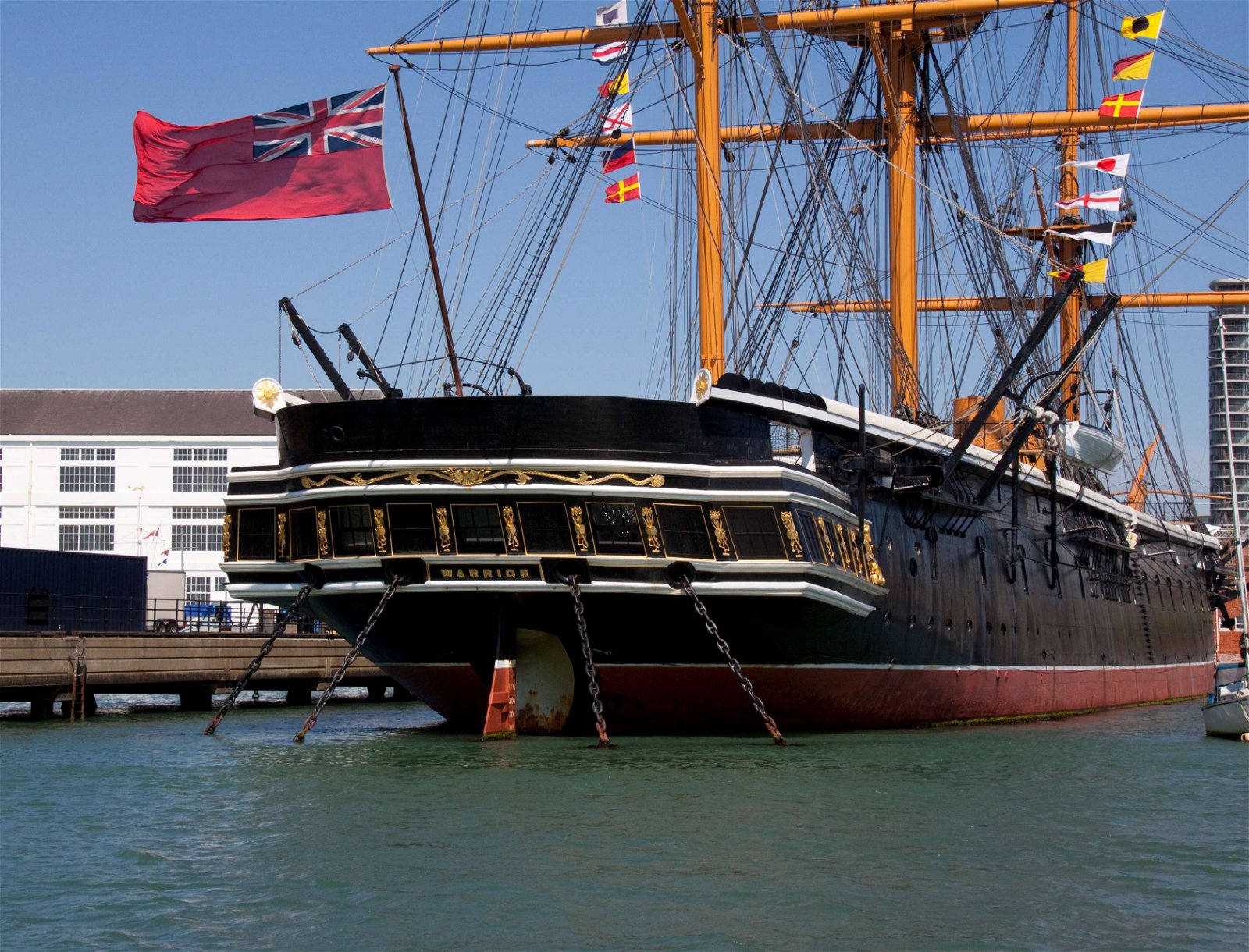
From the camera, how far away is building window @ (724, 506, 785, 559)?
2383 cm

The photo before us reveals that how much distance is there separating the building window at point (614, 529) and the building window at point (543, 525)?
51 centimetres

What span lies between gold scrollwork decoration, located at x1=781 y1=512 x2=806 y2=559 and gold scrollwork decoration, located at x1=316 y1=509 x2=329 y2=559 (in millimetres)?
7351

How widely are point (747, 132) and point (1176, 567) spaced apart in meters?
22.0

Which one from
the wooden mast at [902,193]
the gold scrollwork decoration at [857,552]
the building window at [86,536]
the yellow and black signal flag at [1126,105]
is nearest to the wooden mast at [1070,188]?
the yellow and black signal flag at [1126,105]

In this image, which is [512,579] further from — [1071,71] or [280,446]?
[1071,71]

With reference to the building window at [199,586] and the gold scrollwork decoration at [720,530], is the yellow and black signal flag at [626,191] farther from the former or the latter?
the building window at [199,586]

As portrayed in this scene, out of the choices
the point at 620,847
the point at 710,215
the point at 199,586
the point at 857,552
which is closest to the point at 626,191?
the point at 710,215

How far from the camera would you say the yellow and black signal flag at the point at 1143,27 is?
41781 mm

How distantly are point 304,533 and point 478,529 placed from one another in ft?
10.7

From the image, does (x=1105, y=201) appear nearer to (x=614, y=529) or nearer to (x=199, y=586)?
(x=614, y=529)

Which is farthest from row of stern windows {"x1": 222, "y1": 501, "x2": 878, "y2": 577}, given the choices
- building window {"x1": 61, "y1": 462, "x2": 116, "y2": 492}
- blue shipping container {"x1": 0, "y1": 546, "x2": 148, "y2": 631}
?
building window {"x1": 61, "y1": 462, "x2": 116, "y2": 492}

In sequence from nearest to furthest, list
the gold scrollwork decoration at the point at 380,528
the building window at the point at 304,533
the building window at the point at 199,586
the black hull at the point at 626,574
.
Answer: the black hull at the point at 626,574 → the gold scrollwork decoration at the point at 380,528 → the building window at the point at 304,533 → the building window at the point at 199,586

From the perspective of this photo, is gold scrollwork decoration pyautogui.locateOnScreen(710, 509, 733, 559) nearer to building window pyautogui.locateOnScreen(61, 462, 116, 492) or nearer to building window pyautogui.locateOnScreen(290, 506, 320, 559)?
building window pyautogui.locateOnScreen(290, 506, 320, 559)

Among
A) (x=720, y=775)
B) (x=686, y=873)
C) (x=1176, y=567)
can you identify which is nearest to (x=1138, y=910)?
(x=686, y=873)
